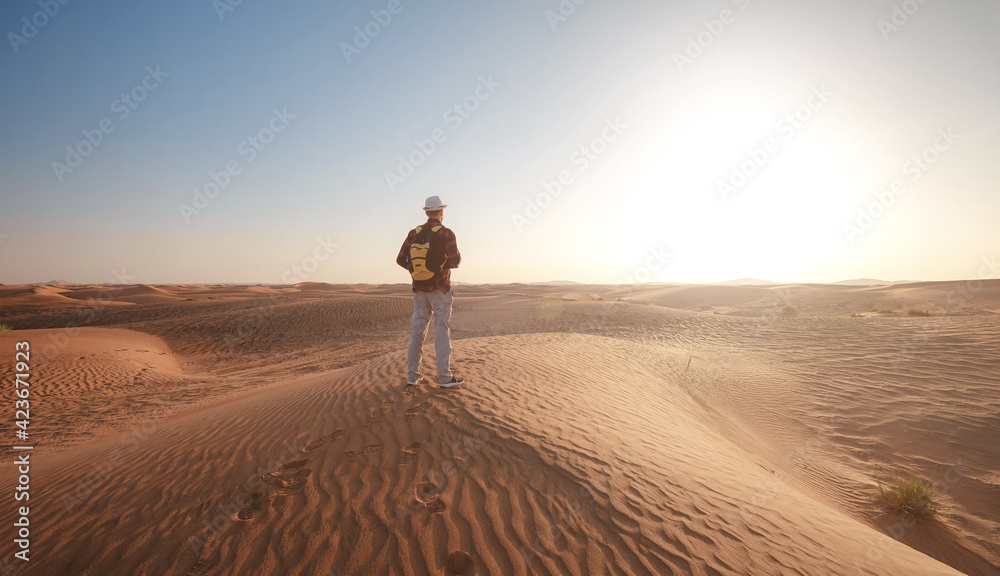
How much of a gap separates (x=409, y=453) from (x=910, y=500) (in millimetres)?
5897

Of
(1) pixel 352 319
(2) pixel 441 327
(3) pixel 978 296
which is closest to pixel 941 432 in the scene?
(2) pixel 441 327

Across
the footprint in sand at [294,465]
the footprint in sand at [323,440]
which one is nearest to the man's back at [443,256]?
the footprint in sand at [323,440]

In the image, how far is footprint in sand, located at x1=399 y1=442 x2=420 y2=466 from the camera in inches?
142

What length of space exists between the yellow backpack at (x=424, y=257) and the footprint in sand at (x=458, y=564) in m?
3.23

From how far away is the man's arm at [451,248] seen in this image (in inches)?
196

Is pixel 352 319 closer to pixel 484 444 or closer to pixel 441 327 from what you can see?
pixel 441 327

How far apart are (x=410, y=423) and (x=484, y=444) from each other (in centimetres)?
98

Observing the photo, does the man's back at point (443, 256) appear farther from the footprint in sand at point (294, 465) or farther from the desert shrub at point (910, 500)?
the desert shrub at point (910, 500)

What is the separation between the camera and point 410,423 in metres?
4.30

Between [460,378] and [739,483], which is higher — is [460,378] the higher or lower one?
the higher one

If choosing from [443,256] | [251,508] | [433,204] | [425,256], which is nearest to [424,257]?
[425,256]

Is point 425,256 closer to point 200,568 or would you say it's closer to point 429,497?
point 429,497

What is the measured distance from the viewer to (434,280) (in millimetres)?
5035

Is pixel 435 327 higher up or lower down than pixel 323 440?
higher up
